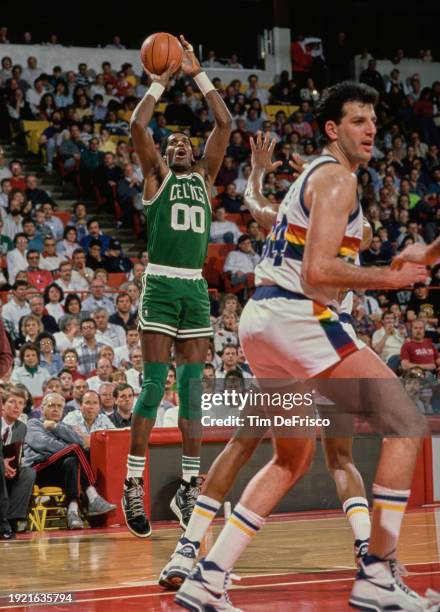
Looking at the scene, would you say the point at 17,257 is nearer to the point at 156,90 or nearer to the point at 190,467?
the point at 156,90

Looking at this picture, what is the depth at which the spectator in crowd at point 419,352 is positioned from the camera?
13.4 m

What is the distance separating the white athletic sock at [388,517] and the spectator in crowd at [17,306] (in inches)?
345

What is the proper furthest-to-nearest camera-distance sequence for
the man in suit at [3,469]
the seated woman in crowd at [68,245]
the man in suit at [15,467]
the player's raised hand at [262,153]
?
the seated woman in crowd at [68,245] → the man in suit at [15,467] → the man in suit at [3,469] → the player's raised hand at [262,153]

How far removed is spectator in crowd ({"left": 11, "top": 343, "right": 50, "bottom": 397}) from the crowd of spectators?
1 cm

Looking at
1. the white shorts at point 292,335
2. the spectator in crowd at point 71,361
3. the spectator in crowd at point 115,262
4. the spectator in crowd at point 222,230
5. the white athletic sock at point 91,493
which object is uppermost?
the white shorts at point 292,335

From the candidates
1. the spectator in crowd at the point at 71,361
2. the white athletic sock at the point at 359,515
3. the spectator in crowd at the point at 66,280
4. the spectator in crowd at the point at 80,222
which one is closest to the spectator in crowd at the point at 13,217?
the spectator in crowd at the point at 80,222

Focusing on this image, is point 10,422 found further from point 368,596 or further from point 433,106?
point 433,106

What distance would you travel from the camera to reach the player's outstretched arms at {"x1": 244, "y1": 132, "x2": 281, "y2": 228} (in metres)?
5.75

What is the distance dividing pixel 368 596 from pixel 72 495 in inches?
209

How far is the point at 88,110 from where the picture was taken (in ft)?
61.5

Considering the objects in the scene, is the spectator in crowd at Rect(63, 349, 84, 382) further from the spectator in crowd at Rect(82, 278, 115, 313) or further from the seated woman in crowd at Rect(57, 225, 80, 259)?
the seated woman in crowd at Rect(57, 225, 80, 259)

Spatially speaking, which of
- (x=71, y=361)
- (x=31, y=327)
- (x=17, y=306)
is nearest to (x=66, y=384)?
(x=71, y=361)

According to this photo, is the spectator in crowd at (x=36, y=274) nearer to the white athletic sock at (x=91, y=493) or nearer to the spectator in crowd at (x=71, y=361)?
the spectator in crowd at (x=71, y=361)

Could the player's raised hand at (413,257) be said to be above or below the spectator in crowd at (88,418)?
above
